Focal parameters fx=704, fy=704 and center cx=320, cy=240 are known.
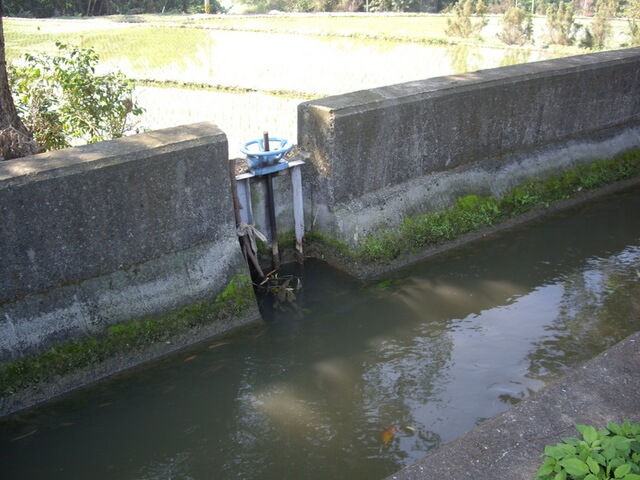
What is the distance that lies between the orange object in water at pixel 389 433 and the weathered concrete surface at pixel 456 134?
89.3 inches

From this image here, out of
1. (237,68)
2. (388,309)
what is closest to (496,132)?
(388,309)

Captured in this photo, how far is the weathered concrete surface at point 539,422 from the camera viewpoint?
329cm

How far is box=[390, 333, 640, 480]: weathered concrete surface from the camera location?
3.29 meters

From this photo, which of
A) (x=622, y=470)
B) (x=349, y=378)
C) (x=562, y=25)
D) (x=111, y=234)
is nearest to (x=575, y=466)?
(x=622, y=470)

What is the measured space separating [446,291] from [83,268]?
3.04m

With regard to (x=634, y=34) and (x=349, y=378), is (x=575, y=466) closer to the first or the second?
(x=349, y=378)

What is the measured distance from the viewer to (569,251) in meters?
6.88

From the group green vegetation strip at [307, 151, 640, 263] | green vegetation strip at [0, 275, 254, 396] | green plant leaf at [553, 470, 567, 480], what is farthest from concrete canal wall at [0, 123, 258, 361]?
green plant leaf at [553, 470, 567, 480]

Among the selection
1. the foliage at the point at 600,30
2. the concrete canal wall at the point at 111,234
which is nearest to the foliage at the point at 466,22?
the foliage at the point at 600,30

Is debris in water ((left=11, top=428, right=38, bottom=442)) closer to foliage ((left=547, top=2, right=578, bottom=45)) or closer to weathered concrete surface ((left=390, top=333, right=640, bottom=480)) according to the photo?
weathered concrete surface ((left=390, top=333, right=640, bottom=480))

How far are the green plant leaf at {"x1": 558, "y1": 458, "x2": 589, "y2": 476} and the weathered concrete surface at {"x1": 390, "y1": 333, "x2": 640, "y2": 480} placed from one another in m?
0.33

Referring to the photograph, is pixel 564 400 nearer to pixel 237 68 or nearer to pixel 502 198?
pixel 502 198

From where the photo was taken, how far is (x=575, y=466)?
9.54ft

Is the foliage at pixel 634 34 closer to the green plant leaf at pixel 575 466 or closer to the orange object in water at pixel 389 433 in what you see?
the orange object in water at pixel 389 433
